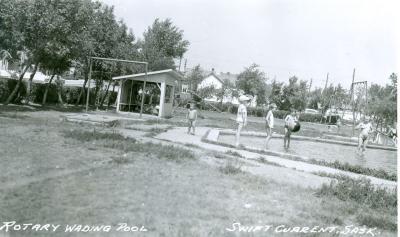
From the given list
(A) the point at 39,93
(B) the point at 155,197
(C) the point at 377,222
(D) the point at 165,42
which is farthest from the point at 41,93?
(C) the point at 377,222

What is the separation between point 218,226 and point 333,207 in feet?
8.95

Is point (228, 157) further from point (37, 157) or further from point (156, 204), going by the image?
point (156, 204)

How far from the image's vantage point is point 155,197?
6.73 meters

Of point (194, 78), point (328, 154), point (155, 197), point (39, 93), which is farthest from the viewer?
point (194, 78)

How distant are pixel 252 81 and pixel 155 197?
59736mm

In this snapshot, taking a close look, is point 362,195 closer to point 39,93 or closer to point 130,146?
A: point 130,146

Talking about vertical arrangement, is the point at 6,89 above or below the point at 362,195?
above

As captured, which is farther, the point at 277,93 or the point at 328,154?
the point at 277,93

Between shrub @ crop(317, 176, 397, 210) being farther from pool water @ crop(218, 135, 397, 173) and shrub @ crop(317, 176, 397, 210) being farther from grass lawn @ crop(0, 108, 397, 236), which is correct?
pool water @ crop(218, 135, 397, 173)

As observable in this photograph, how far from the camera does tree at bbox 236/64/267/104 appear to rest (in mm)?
65500

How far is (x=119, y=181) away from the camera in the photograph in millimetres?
7609

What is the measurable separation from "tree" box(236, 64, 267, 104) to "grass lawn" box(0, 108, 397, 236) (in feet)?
183

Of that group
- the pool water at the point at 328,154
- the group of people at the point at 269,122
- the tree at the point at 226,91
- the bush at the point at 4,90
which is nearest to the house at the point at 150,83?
the bush at the point at 4,90

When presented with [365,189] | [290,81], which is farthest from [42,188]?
[290,81]
